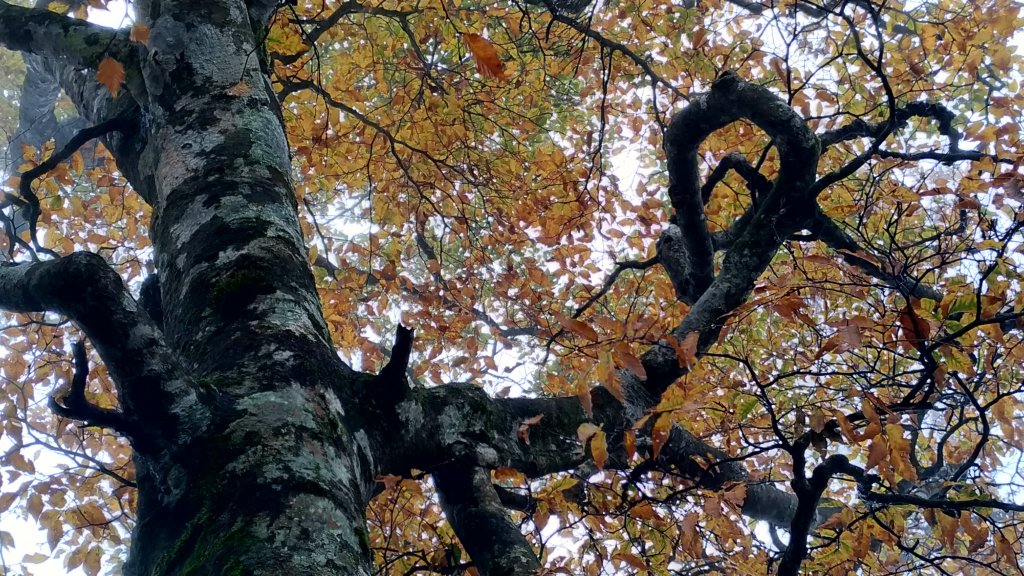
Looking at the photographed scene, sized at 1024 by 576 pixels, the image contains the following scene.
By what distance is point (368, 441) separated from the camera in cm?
235

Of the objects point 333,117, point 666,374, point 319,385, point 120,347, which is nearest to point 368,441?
point 319,385

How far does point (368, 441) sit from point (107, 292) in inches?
37.9

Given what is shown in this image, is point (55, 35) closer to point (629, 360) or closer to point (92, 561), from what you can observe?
point (92, 561)

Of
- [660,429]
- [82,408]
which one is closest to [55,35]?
[82,408]

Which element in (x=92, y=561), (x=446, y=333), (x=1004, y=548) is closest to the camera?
(x=1004, y=548)

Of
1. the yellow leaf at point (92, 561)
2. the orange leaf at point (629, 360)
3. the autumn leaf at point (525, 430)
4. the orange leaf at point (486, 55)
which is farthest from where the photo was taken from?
the yellow leaf at point (92, 561)

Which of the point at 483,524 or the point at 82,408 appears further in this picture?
the point at 483,524

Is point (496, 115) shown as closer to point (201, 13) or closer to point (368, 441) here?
point (201, 13)

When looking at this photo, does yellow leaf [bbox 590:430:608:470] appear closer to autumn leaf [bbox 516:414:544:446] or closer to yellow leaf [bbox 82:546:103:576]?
autumn leaf [bbox 516:414:544:446]

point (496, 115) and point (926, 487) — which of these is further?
point (496, 115)

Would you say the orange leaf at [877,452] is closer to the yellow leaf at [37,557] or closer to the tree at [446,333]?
the tree at [446,333]

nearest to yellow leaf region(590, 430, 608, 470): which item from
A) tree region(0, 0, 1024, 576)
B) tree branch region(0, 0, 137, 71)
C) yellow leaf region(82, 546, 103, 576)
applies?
tree region(0, 0, 1024, 576)

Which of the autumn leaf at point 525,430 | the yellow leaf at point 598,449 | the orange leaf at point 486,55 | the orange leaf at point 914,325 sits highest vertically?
the orange leaf at point 486,55

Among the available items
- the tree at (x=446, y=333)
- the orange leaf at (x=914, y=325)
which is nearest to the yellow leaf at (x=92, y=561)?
the tree at (x=446, y=333)
